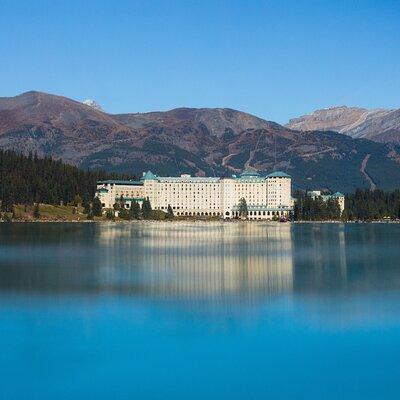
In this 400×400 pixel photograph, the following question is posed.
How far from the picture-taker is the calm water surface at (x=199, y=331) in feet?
83.3

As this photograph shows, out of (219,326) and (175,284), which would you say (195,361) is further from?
(175,284)

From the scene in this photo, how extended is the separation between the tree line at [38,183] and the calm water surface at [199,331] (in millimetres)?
108636

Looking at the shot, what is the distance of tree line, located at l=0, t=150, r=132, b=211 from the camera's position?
6560 inches

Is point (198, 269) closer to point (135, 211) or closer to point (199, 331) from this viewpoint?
point (199, 331)

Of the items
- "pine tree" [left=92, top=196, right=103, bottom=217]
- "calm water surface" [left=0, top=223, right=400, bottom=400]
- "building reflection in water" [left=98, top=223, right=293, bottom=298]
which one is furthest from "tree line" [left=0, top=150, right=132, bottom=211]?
"calm water surface" [left=0, top=223, right=400, bottom=400]

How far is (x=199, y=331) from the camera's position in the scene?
3306 centimetres

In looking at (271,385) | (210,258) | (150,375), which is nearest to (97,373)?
(150,375)

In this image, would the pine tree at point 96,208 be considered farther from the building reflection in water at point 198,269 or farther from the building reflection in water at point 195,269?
the building reflection in water at point 198,269

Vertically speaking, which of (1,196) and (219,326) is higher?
(1,196)

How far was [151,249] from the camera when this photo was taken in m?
80.6

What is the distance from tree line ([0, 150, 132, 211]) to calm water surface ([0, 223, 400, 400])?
109 m

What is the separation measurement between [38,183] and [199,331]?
470ft

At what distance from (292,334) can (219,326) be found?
329 cm

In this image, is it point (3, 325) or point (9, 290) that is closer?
point (3, 325)
